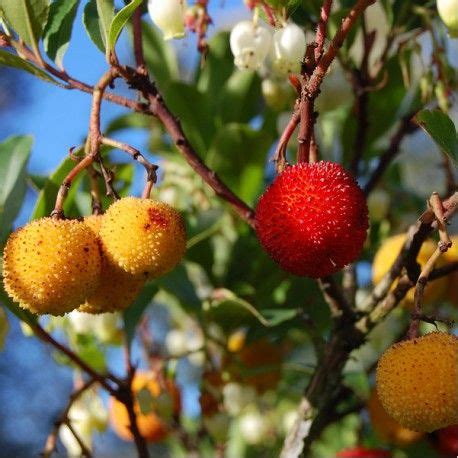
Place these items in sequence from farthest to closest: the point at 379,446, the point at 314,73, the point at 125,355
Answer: the point at 379,446
the point at 125,355
the point at 314,73

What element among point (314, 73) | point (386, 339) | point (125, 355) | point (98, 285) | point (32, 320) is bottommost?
point (386, 339)

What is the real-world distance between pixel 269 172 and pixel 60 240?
0.86 metres

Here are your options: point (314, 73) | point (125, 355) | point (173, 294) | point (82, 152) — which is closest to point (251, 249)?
point (173, 294)

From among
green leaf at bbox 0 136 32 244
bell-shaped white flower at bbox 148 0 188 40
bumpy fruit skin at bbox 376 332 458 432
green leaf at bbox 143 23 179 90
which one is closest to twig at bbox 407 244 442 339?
bumpy fruit skin at bbox 376 332 458 432

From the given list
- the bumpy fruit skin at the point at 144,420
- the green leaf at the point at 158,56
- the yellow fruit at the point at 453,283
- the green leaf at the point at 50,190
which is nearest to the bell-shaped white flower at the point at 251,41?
the green leaf at the point at 50,190

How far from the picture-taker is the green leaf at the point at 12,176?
103 cm

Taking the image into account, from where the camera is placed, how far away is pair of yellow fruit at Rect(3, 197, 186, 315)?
78 centimetres

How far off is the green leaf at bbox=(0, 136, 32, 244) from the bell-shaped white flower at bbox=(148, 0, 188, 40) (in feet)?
0.90

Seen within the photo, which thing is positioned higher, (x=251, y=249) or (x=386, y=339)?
(x=251, y=249)

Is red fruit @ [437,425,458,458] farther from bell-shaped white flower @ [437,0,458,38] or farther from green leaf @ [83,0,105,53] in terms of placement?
green leaf @ [83,0,105,53]

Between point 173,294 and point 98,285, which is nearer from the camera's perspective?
point 98,285

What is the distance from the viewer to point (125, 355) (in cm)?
124

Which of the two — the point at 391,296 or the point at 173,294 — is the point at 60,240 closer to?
the point at 391,296

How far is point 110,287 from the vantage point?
86 centimetres
